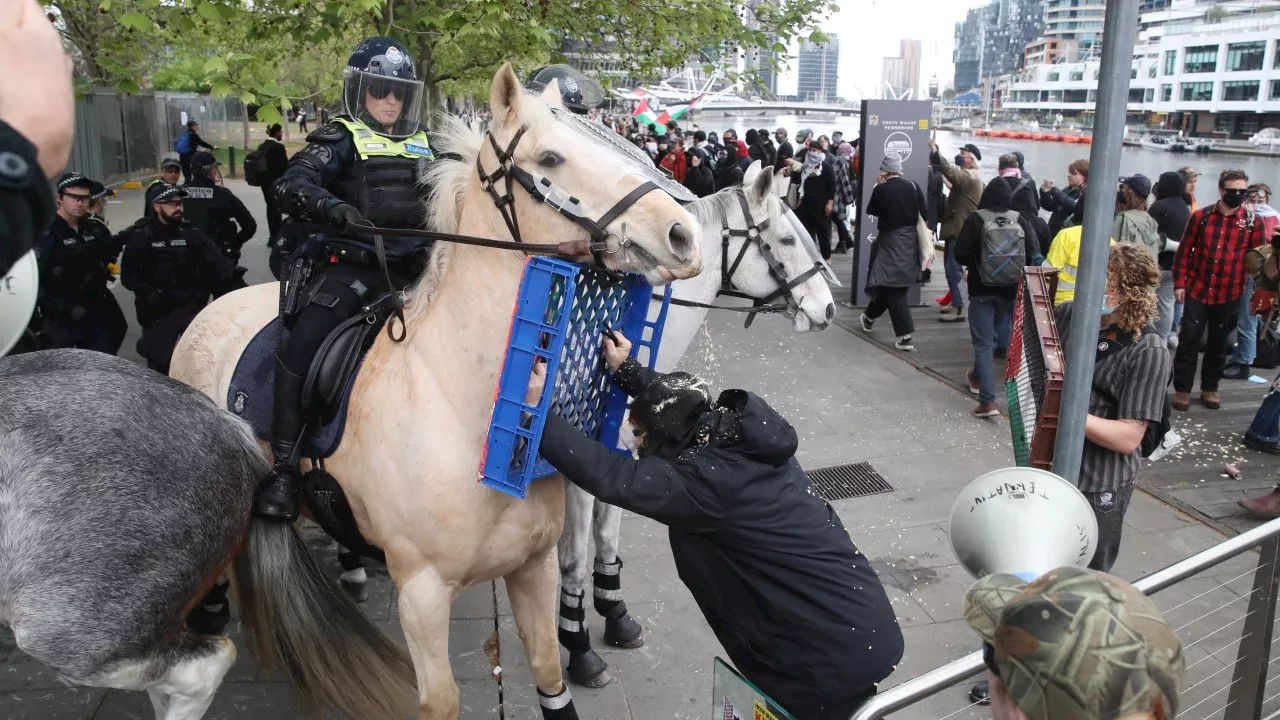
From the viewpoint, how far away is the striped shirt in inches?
155

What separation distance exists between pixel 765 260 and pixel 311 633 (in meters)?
3.37

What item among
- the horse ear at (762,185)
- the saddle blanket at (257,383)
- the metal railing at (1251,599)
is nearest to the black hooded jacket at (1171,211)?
the horse ear at (762,185)

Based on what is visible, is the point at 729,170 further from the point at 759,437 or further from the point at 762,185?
the point at 759,437

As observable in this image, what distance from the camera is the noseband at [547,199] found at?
2750 millimetres

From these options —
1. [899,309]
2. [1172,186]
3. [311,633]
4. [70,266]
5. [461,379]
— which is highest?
[1172,186]

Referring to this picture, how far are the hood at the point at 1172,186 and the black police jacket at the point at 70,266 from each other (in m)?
10.1

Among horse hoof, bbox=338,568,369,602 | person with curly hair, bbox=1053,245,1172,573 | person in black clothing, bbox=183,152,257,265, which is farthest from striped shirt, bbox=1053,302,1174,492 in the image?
person in black clothing, bbox=183,152,257,265

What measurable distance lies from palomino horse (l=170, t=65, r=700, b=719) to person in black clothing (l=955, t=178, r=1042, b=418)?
600 cm

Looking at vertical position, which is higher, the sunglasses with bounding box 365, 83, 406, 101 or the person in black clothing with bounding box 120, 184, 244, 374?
the sunglasses with bounding box 365, 83, 406, 101

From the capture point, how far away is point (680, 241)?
2.71 m

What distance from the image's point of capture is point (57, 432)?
2910 mm

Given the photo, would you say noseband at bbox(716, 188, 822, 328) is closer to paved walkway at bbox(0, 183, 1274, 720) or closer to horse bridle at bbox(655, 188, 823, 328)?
horse bridle at bbox(655, 188, 823, 328)

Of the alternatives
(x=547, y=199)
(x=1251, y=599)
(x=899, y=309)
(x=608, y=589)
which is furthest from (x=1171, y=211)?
(x=547, y=199)

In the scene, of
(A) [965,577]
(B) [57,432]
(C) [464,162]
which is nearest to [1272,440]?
(A) [965,577]
